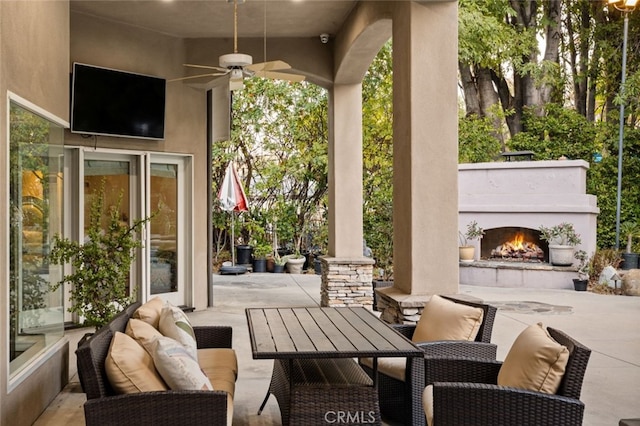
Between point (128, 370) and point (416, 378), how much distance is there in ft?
5.05

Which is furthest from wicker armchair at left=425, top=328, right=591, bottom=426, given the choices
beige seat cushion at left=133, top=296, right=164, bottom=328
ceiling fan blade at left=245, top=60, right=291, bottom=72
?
ceiling fan blade at left=245, top=60, right=291, bottom=72

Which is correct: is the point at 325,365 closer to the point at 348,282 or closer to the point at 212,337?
the point at 212,337

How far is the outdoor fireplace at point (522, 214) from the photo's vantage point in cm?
1074

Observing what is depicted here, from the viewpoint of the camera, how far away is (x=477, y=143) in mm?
14023

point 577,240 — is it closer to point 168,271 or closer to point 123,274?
point 168,271

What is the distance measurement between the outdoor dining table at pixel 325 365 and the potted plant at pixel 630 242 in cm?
894

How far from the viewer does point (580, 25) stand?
15359mm

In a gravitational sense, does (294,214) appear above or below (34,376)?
above

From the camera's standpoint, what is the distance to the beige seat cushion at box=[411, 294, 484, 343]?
147 inches

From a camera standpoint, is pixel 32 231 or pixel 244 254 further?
pixel 244 254

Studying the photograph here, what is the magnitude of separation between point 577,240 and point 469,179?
231 centimetres

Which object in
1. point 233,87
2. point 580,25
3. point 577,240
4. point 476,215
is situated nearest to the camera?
point 233,87

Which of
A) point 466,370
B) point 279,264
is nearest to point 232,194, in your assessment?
point 279,264

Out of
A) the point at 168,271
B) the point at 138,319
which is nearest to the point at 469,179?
the point at 168,271
